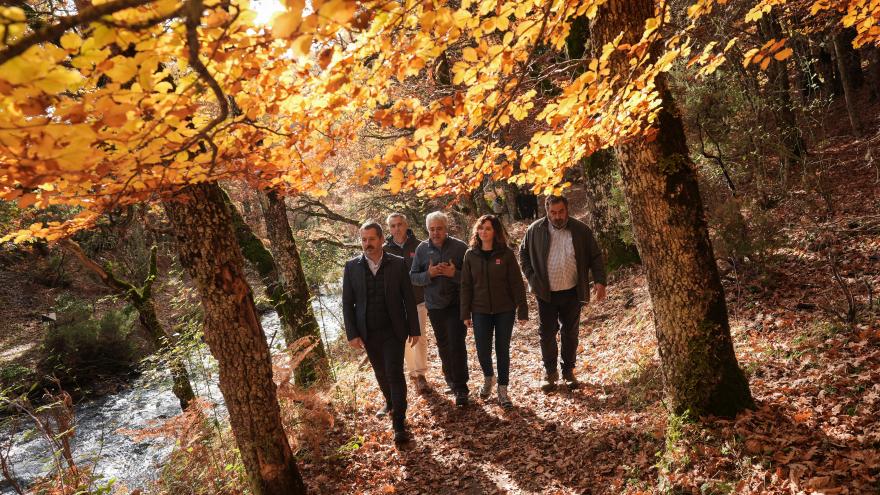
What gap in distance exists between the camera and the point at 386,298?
16.7 feet

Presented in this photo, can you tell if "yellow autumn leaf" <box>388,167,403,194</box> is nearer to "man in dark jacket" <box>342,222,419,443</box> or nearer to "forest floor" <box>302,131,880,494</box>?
"man in dark jacket" <box>342,222,419,443</box>

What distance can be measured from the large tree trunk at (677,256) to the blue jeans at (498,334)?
75.7 inches

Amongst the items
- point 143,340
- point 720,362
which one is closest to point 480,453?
point 720,362

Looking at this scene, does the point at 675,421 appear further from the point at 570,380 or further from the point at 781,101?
the point at 781,101

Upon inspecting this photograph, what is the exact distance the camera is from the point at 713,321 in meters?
3.71

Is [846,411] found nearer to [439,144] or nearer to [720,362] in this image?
[720,362]

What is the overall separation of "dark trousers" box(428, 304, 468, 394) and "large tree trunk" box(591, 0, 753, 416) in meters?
2.47

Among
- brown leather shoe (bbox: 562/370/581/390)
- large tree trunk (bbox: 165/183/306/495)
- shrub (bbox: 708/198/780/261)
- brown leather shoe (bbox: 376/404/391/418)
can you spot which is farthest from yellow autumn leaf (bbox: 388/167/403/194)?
shrub (bbox: 708/198/780/261)

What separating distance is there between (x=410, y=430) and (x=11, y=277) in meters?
24.2

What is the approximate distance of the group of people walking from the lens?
202 inches

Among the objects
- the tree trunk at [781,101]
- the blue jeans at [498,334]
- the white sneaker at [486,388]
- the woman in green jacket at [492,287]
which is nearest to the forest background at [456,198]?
the white sneaker at [486,388]

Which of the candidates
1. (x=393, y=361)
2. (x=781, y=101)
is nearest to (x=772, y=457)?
(x=393, y=361)

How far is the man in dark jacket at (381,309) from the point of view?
5098 millimetres

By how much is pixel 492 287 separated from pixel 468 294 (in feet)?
0.97
